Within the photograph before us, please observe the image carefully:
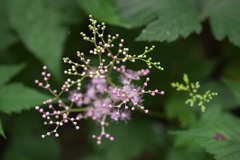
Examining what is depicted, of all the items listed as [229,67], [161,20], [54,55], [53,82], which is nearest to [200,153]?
[161,20]

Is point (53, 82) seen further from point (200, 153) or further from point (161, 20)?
point (200, 153)

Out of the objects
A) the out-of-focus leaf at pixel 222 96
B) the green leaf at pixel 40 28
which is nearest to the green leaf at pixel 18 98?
the green leaf at pixel 40 28

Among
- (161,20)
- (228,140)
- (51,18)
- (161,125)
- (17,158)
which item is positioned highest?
(51,18)

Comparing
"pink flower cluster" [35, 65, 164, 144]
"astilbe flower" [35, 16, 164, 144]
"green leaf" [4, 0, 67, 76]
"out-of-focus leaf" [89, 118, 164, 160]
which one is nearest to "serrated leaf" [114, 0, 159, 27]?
"astilbe flower" [35, 16, 164, 144]

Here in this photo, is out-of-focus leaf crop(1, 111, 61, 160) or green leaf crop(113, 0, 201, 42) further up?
green leaf crop(113, 0, 201, 42)

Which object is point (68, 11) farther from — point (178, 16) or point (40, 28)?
point (178, 16)

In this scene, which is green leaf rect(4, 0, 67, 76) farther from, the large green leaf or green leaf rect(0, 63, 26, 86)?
the large green leaf
